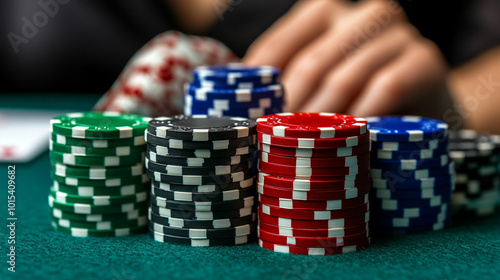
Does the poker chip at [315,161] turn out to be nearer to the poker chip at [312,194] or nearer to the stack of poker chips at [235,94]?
the poker chip at [312,194]

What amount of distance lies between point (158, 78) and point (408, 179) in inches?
76.3

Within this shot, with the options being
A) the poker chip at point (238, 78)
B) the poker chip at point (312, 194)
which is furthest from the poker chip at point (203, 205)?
the poker chip at point (238, 78)

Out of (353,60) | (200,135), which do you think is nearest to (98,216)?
(200,135)

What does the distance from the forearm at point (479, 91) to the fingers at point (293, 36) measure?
0.89m

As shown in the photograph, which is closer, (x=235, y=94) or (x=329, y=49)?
(x=235, y=94)

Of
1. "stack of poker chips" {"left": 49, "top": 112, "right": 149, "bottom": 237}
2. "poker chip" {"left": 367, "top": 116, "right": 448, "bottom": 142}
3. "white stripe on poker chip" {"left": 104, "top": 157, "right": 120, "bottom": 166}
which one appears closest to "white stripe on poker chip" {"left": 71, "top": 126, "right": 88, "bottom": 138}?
"stack of poker chips" {"left": 49, "top": 112, "right": 149, "bottom": 237}

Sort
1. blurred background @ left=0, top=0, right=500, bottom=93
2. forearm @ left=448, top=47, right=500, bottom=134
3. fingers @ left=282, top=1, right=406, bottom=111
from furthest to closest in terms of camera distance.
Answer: blurred background @ left=0, top=0, right=500, bottom=93 < forearm @ left=448, top=47, right=500, bottom=134 < fingers @ left=282, top=1, right=406, bottom=111

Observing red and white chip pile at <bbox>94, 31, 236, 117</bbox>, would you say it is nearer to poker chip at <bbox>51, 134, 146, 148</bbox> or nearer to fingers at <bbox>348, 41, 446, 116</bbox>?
fingers at <bbox>348, 41, 446, 116</bbox>

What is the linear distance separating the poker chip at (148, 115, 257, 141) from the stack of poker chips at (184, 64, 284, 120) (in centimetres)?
19

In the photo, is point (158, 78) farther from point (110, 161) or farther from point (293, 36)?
point (110, 161)

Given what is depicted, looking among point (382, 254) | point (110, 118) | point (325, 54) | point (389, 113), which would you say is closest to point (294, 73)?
point (325, 54)

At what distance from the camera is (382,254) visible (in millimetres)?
1896

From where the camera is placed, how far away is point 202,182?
1935mm

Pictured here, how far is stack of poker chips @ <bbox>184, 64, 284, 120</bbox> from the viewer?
2.33 m
